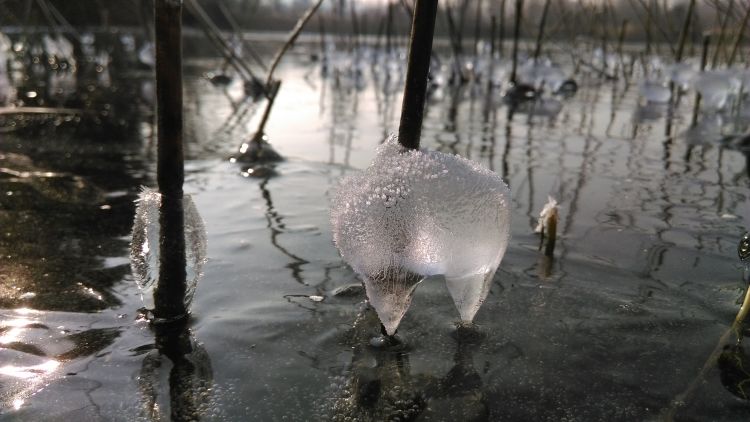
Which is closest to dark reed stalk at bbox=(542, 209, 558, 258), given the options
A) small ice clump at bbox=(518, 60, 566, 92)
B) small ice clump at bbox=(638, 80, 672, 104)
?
small ice clump at bbox=(638, 80, 672, 104)

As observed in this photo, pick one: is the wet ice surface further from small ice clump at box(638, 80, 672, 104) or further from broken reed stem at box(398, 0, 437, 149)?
small ice clump at box(638, 80, 672, 104)

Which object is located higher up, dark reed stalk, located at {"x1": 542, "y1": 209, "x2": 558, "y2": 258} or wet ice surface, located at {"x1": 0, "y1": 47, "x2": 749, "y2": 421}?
dark reed stalk, located at {"x1": 542, "y1": 209, "x2": 558, "y2": 258}

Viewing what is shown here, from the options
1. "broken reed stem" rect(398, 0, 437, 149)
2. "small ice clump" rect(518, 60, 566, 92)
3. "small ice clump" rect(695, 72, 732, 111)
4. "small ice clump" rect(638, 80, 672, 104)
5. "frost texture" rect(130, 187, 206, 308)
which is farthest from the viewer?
"small ice clump" rect(518, 60, 566, 92)

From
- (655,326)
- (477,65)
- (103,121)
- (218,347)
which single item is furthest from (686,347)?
(477,65)

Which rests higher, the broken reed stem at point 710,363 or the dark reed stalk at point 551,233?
the dark reed stalk at point 551,233

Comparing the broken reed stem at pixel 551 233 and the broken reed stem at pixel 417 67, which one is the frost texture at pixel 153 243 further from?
the broken reed stem at pixel 551 233

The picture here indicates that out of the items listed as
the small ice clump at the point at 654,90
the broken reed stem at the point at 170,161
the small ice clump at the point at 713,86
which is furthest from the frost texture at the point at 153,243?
the small ice clump at the point at 654,90

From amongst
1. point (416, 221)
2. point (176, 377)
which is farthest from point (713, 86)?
point (176, 377)
